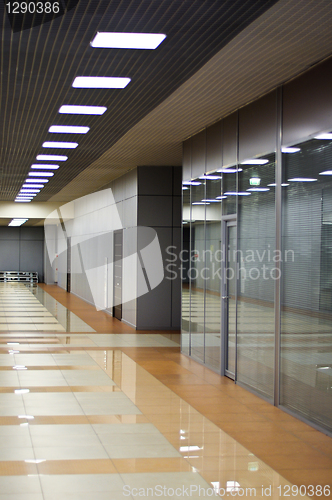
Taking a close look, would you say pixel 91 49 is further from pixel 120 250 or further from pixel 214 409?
pixel 120 250

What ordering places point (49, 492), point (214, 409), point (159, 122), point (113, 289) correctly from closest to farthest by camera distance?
point (49, 492)
point (214, 409)
point (159, 122)
point (113, 289)

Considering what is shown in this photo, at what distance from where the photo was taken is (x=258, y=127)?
7445 mm

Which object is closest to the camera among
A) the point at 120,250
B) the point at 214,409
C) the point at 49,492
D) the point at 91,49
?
the point at 49,492

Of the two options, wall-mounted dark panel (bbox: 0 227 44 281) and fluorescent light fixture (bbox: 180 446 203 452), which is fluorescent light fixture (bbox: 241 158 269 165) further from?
wall-mounted dark panel (bbox: 0 227 44 281)

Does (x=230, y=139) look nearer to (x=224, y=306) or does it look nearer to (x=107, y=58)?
(x=224, y=306)

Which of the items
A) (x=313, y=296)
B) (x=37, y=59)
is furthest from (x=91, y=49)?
(x=313, y=296)

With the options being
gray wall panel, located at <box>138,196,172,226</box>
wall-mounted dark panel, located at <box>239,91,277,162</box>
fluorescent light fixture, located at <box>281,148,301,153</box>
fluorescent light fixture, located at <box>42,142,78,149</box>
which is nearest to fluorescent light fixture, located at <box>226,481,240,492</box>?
fluorescent light fixture, located at <box>281,148,301,153</box>

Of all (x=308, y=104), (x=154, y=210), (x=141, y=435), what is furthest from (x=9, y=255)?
(x=308, y=104)

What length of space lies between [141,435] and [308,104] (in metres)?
3.87

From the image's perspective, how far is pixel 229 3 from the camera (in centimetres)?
442

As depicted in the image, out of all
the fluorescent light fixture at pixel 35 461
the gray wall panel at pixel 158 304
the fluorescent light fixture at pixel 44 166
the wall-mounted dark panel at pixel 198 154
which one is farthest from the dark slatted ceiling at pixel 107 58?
the gray wall panel at pixel 158 304

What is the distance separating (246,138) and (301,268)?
2300 millimetres

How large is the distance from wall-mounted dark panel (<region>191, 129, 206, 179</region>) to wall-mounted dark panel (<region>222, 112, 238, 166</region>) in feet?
3.13

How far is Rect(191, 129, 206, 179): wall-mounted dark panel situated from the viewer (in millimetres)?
9641
